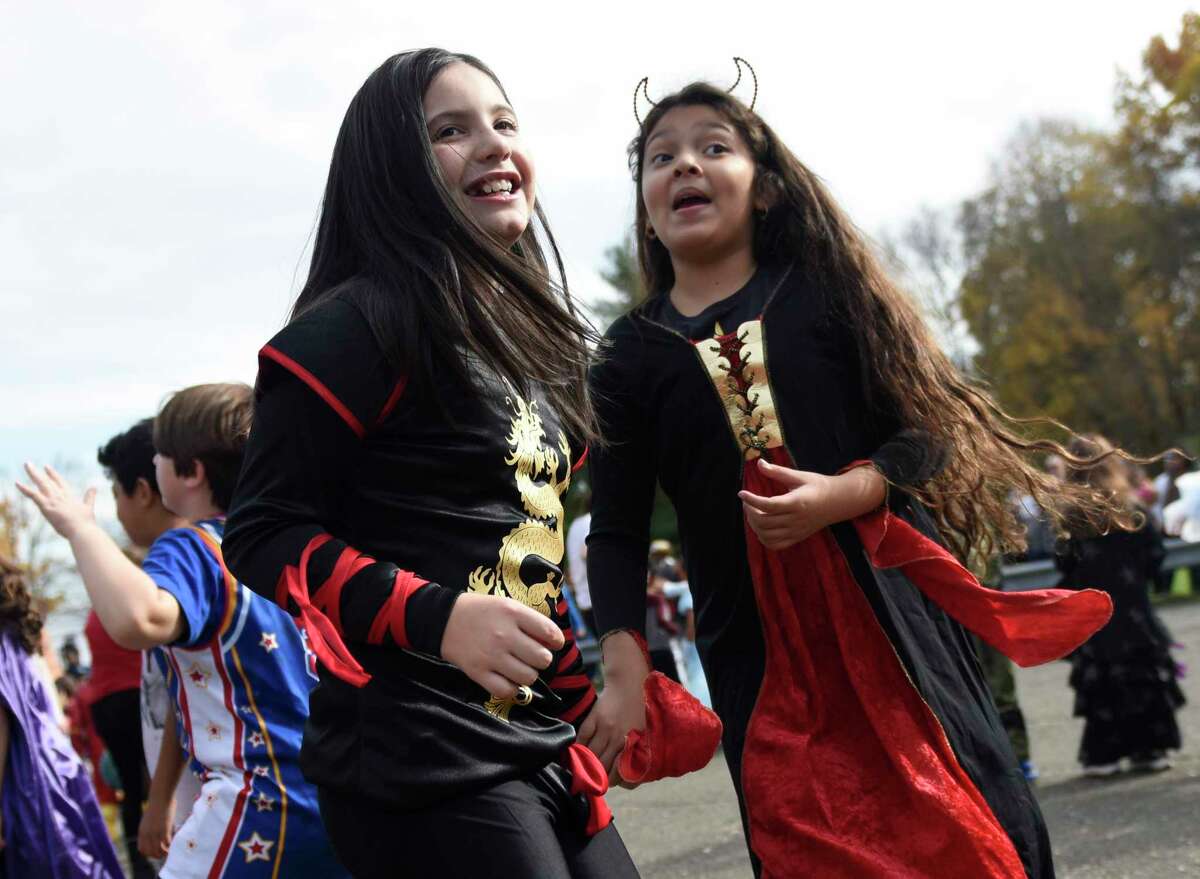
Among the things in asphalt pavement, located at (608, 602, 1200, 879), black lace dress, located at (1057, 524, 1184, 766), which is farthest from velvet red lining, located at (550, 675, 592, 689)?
black lace dress, located at (1057, 524, 1184, 766)

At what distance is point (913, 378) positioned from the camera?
3.03 m

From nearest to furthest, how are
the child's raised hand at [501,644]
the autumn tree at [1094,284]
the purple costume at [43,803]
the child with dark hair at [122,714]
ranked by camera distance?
1. the child's raised hand at [501,644]
2. the purple costume at [43,803]
3. the child with dark hair at [122,714]
4. the autumn tree at [1094,284]

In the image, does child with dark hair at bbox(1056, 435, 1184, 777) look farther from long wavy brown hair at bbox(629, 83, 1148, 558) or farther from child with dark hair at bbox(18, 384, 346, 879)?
child with dark hair at bbox(18, 384, 346, 879)

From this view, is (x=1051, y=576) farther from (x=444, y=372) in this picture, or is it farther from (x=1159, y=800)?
(x=444, y=372)

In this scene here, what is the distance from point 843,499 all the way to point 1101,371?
38391mm

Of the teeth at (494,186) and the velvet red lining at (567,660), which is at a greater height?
the teeth at (494,186)

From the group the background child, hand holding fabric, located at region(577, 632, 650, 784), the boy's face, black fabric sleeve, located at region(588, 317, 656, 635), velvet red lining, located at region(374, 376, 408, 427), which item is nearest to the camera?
velvet red lining, located at region(374, 376, 408, 427)

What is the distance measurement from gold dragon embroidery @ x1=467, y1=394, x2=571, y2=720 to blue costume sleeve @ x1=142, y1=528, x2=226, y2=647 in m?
1.08

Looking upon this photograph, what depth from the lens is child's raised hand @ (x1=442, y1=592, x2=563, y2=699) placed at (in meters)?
1.88

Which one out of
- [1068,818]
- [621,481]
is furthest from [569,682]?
[1068,818]

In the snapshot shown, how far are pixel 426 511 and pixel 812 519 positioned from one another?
94 cm

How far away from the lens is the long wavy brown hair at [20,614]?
478cm

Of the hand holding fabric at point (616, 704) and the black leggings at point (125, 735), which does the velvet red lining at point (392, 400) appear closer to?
the hand holding fabric at point (616, 704)

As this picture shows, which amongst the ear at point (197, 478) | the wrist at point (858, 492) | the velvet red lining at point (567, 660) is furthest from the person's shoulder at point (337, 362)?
the ear at point (197, 478)
